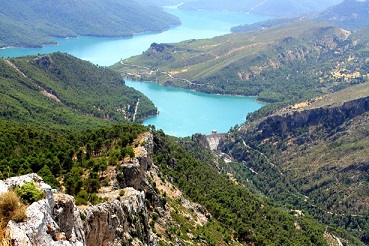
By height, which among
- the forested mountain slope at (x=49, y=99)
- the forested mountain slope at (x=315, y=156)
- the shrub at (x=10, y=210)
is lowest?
the forested mountain slope at (x=315, y=156)

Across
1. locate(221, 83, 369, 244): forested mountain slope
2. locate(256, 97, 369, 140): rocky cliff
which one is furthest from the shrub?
locate(256, 97, 369, 140): rocky cliff

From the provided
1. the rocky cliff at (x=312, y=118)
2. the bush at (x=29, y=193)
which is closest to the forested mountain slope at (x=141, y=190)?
the bush at (x=29, y=193)

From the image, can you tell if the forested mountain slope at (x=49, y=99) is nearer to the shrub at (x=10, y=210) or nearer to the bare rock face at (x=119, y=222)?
the bare rock face at (x=119, y=222)

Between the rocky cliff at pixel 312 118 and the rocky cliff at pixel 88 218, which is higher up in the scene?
the rocky cliff at pixel 88 218

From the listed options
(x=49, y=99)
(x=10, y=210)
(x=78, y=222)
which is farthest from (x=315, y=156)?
(x=10, y=210)

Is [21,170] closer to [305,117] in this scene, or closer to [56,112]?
[56,112]

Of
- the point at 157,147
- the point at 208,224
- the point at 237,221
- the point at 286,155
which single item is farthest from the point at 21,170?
the point at 286,155
